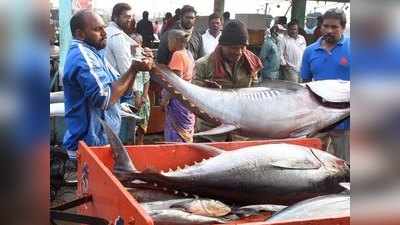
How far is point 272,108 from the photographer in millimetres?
4109

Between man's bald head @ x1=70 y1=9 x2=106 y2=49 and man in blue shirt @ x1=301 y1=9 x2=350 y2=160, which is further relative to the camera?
man in blue shirt @ x1=301 y1=9 x2=350 y2=160

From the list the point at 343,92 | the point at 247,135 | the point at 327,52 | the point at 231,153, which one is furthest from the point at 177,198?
the point at 327,52

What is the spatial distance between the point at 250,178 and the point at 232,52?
6.40ft

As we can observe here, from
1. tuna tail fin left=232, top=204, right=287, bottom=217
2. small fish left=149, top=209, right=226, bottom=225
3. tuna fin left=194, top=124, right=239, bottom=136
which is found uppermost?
tuna fin left=194, top=124, right=239, bottom=136

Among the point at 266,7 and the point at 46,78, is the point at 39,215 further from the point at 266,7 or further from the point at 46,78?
the point at 266,7

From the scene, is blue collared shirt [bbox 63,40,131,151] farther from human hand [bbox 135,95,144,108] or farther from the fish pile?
human hand [bbox 135,95,144,108]

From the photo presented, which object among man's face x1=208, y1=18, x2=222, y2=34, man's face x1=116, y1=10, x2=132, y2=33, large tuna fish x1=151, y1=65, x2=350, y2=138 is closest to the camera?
large tuna fish x1=151, y1=65, x2=350, y2=138

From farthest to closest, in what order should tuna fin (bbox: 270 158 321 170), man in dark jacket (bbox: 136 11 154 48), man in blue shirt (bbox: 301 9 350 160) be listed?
man in dark jacket (bbox: 136 11 154 48), man in blue shirt (bbox: 301 9 350 160), tuna fin (bbox: 270 158 321 170)

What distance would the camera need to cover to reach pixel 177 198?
293 centimetres

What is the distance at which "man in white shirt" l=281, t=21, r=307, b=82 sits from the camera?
8777 millimetres

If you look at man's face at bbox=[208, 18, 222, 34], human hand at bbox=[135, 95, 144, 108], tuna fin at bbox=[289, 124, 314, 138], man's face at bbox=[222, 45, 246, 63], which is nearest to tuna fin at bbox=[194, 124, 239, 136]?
tuna fin at bbox=[289, 124, 314, 138]

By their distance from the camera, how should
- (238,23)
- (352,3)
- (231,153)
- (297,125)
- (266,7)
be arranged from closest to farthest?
(352,3) → (231,153) → (297,125) → (238,23) → (266,7)

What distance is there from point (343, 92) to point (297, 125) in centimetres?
42

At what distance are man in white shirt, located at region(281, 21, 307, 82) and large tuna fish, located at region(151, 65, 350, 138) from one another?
4355 millimetres
